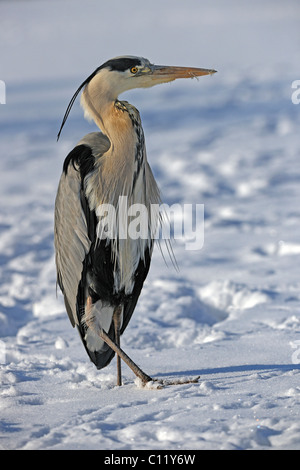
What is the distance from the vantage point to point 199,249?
616 cm

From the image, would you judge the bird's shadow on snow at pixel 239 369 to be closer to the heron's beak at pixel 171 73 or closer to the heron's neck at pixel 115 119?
the heron's neck at pixel 115 119

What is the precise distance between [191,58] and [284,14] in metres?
2.64

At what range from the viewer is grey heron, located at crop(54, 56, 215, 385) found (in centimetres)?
299

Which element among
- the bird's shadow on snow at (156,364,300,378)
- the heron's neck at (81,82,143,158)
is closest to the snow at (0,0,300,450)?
the bird's shadow on snow at (156,364,300,378)

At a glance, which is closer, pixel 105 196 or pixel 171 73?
pixel 105 196

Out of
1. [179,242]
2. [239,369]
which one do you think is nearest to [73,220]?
[239,369]

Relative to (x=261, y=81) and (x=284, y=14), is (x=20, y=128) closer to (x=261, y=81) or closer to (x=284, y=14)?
(x=261, y=81)


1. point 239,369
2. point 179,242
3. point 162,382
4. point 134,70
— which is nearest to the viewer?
point 162,382

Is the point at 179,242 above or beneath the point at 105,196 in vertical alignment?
above

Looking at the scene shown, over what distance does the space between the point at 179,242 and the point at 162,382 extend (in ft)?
11.4

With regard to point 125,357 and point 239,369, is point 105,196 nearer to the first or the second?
point 125,357

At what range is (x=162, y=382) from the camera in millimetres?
2932

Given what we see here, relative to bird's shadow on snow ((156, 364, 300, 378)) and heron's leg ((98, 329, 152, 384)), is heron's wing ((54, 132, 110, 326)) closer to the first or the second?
heron's leg ((98, 329, 152, 384))
